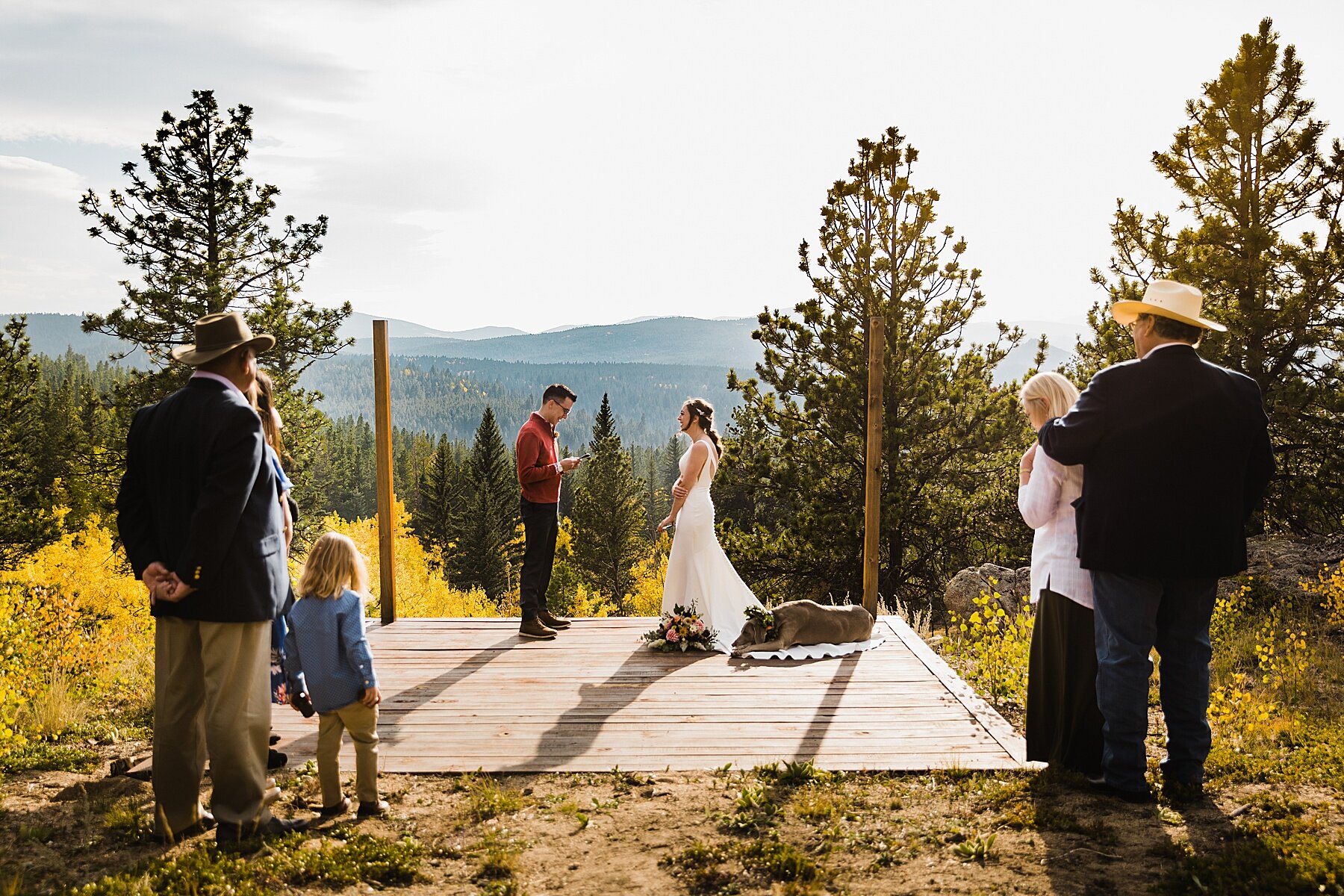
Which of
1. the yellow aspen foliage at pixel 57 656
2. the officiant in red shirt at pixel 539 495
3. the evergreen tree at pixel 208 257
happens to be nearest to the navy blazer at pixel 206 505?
the yellow aspen foliage at pixel 57 656

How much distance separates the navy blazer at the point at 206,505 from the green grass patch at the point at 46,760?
1.67 m

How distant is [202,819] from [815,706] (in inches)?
134

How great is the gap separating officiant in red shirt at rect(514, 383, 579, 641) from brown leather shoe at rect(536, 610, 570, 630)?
105mm

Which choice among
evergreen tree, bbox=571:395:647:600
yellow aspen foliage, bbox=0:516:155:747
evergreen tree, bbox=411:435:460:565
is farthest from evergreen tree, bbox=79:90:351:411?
evergreen tree, bbox=411:435:460:565

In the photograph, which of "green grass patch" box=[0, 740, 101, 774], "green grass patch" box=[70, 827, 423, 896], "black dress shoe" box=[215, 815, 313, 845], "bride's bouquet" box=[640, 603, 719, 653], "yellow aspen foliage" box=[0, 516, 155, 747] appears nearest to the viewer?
"green grass patch" box=[70, 827, 423, 896]

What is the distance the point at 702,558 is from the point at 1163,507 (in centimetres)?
408

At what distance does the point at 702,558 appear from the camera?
7.51m

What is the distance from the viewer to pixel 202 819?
153 inches

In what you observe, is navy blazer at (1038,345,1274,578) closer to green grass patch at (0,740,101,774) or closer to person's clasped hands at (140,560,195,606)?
person's clasped hands at (140,560,195,606)

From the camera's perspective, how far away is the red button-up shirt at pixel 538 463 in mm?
7270

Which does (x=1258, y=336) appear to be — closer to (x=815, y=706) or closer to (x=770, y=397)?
(x=770, y=397)

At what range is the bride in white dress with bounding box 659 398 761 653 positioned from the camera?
738 cm

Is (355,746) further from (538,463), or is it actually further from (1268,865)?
(1268,865)

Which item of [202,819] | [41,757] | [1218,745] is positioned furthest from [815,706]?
[41,757]
